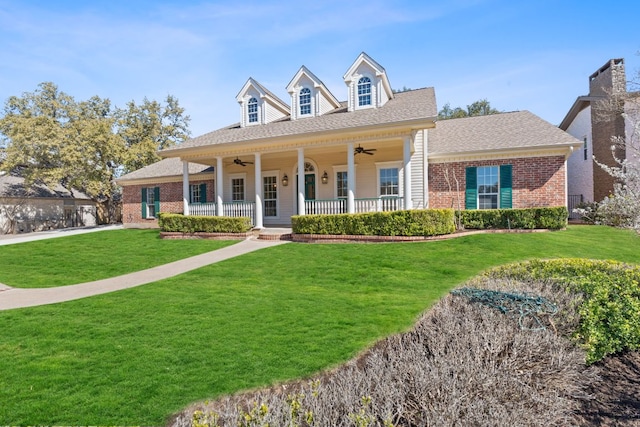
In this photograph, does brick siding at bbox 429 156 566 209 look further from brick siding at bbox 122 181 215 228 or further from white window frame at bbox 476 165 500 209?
brick siding at bbox 122 181 215 228

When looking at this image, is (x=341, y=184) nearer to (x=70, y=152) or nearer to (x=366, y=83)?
(x=366, y=83)

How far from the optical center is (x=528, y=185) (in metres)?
13.6

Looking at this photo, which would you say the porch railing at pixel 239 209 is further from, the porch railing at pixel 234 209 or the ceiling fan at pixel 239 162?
the ceiling fan at pixel 239 162

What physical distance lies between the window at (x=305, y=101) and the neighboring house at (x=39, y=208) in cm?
2281

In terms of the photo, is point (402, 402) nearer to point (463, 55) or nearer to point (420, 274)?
point (420, 274)

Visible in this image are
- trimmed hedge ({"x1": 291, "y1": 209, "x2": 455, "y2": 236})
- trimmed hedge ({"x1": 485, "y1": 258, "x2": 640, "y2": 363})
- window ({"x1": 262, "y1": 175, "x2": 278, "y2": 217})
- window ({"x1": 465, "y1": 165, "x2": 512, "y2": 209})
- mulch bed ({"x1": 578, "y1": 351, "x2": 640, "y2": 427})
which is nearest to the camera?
mulch bed ({"x1": 578, "y1": 351, "x2": 640, "y2": 427})

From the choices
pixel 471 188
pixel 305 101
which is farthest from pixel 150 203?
pixel 471 188

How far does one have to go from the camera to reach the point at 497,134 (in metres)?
15.1

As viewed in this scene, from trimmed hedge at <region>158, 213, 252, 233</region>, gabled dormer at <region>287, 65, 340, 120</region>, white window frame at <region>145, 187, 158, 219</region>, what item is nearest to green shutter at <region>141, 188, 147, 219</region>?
white window frame at <region>145, 187, 158, 219</region>

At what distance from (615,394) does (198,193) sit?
20107mm

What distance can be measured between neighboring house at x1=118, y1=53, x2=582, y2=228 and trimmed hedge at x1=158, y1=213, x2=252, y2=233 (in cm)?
91

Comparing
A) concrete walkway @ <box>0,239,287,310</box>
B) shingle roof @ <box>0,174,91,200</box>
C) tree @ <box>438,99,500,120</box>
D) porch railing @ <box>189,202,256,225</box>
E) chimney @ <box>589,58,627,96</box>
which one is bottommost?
concrete walkway @ <box>0,239,287,310</box>

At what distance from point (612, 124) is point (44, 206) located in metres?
39.1

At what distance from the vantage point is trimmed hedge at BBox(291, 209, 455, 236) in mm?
10969
